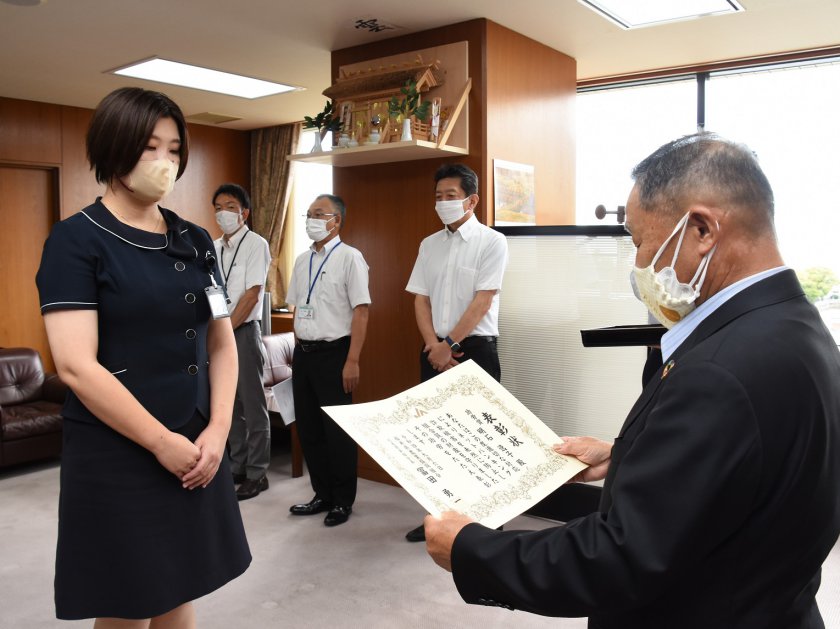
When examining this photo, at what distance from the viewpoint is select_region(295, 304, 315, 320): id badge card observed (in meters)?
3.86

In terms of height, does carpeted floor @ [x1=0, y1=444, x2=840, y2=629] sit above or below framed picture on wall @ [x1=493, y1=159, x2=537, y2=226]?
below

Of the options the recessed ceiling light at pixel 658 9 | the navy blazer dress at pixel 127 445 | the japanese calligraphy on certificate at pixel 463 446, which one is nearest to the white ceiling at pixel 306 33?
the recessed ceiling light at pixel 658 9

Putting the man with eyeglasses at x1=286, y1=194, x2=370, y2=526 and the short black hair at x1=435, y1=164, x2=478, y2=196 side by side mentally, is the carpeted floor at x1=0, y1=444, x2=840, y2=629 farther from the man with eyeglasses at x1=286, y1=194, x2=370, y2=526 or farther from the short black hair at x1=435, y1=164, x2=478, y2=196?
the short black hair at x1=435, y1=164, x2=478, y2=196

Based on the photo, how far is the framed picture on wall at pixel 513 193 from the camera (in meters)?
4.25

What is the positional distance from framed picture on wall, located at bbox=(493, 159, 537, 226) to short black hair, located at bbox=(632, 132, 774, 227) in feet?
10.8

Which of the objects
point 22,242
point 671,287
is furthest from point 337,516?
point 22,242

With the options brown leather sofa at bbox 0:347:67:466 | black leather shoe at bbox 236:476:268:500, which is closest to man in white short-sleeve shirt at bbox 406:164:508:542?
black leather shoe at bbox 236:476:268:500

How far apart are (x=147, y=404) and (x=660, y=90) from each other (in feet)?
16.3

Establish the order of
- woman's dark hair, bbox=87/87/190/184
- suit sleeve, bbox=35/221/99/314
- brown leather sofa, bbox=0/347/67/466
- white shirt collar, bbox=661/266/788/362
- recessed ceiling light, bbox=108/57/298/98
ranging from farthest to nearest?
recessed ceiling light, bbox=108/57/298/98 < brown leather sofa, bbox=0/347/67/466 < woman's dark hair, bbox=87/87/190/184 < suit sleeve, bbox=35/221/99/314 < white shirt collar, bbox=661/266/788/362

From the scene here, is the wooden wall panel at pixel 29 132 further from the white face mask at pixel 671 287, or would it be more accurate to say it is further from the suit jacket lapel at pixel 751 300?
the suit jacket lapel at pixel 751 300

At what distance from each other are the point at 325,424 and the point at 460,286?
1061 millimetres

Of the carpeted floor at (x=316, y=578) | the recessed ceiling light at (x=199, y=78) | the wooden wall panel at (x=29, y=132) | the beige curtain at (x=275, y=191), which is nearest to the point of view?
the carpeted floor at (x=316, y=578)

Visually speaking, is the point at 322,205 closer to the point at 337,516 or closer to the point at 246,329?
the point at 246,329

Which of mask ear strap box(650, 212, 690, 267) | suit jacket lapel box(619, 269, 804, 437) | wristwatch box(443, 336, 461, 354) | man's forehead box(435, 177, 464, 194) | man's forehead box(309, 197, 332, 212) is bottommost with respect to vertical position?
wristwatch box(443, 336, 461, 354)
